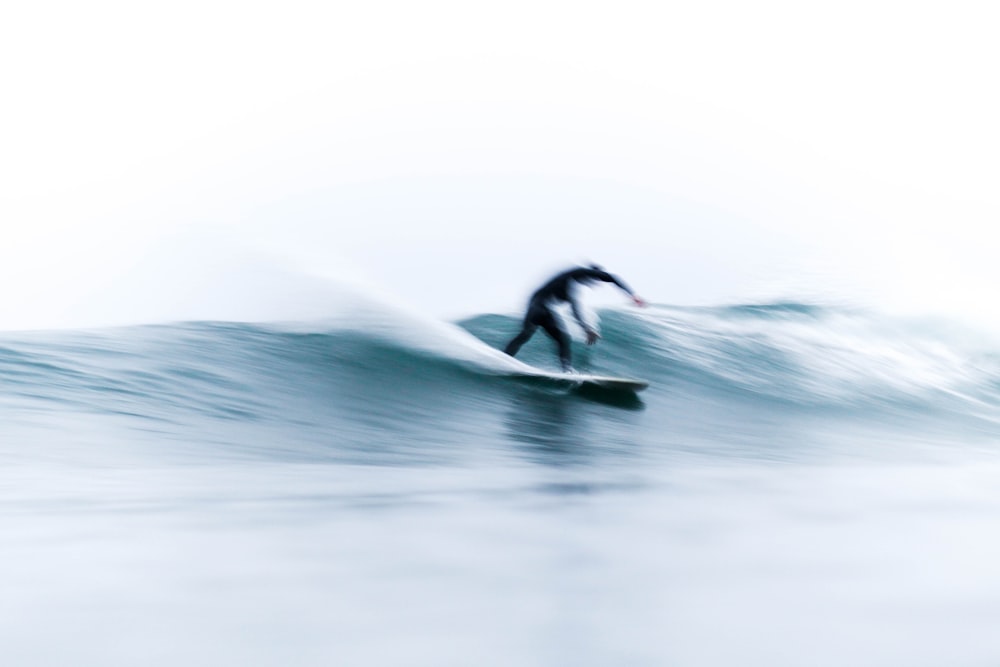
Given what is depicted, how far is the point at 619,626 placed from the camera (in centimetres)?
212

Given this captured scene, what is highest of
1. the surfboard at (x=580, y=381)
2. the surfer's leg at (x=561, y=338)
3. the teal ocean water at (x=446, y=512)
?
the surfer's leg at (x=561, y=338)

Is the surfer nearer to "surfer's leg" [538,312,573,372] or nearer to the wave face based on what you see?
"surfer's leg" [538,312,573,372]

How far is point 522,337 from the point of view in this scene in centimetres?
Answer: 757

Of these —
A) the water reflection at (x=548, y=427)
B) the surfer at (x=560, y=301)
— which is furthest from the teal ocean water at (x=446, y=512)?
the surfer at (x=560, y=301)

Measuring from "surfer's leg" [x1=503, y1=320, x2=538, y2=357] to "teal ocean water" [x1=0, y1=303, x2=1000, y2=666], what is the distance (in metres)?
0.37

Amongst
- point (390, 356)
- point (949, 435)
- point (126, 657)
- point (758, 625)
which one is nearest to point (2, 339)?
point (390, 356)

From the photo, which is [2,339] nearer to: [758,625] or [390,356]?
[390,356]

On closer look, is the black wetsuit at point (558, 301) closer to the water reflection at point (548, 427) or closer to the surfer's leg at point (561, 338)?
the surfer's leg at point (561, 338)

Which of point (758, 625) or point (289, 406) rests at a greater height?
point (289, 406)

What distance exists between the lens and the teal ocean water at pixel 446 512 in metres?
2.01

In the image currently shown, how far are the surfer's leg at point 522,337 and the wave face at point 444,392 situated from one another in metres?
0.12

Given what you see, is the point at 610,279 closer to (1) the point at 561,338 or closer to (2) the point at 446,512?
(1) the point at 561,338

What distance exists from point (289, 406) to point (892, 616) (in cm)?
442

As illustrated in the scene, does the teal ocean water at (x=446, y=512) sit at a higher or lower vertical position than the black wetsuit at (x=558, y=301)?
lower
